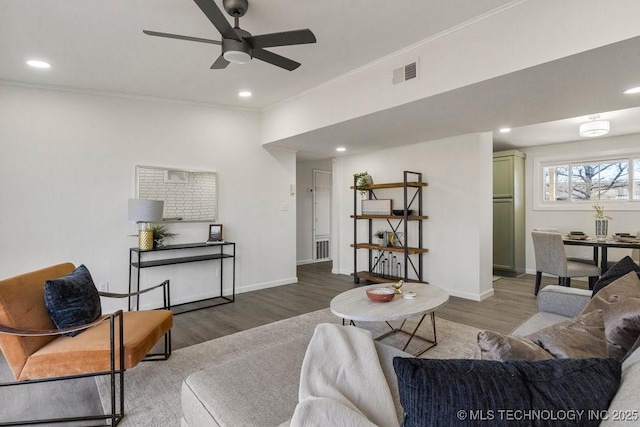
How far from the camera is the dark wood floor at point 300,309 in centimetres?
343

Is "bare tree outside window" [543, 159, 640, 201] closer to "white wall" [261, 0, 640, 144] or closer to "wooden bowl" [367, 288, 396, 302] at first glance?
"white wall" [261, 0, 640, 144]

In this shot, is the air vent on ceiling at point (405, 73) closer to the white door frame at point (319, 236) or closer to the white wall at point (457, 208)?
the white wall at point (457, 208)

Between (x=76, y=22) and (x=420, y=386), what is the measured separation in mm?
3278

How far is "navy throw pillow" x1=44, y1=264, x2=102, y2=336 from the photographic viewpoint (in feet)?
6.77

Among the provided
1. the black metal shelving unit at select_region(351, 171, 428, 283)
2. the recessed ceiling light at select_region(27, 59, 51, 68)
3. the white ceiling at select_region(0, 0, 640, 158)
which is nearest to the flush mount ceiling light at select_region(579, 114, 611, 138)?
the white ceiling at select_region(0, 0, 640, 158)

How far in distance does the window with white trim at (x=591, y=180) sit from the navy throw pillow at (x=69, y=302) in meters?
7.08

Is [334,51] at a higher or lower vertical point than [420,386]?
higher

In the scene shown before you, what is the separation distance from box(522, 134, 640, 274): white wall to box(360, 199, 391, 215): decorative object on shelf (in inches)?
124

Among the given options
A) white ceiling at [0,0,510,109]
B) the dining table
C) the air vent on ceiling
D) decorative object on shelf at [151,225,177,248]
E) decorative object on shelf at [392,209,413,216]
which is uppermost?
white ceiling at [0,0,510,109]

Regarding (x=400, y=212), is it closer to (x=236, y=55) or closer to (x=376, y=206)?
(x=376, y=206)

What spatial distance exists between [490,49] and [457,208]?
2512 millimetres

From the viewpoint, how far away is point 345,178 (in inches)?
245

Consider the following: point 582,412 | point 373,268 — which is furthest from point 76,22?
point 373,268

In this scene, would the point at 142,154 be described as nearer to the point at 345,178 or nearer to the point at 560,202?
the point at 345,178
